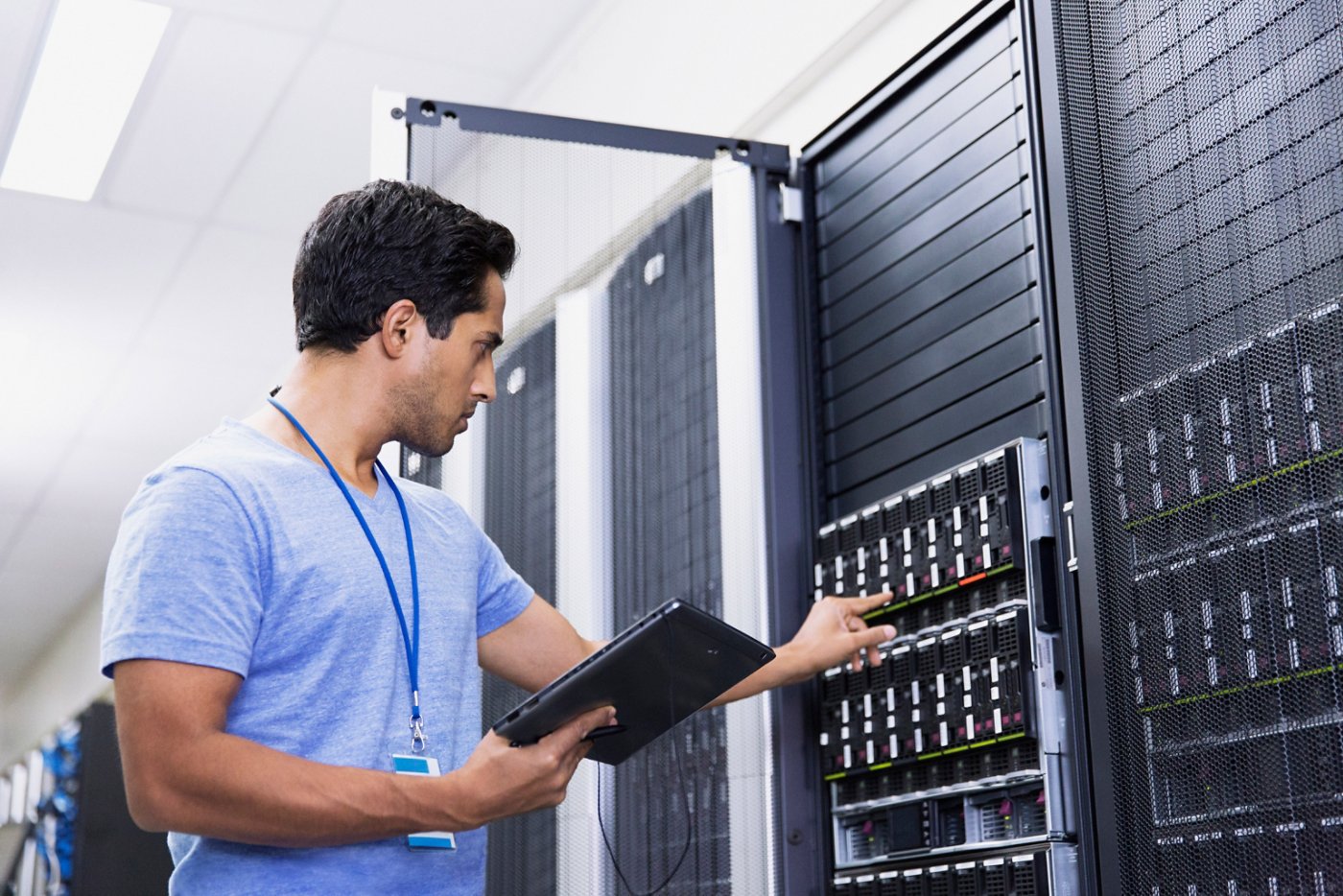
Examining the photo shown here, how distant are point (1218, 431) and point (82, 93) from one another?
10.9 feet

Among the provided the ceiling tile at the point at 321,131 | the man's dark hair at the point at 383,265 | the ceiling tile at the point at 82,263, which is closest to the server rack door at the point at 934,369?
the man's dark hair at the point at 383,265

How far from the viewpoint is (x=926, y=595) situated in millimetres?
1974

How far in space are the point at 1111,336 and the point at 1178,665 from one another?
389 mm

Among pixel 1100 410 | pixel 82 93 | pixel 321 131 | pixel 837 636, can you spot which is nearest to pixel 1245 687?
pixel 1100 410

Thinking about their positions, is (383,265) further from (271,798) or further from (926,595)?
(926,595)

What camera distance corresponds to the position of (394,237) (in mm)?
1543

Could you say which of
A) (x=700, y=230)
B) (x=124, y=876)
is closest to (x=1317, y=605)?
(x=700, y=230)

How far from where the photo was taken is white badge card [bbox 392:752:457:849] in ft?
4.44

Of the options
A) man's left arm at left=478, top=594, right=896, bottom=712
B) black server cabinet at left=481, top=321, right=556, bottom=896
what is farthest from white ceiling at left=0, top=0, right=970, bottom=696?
man's left arm at left=478, top=594, right=896, bottom=712

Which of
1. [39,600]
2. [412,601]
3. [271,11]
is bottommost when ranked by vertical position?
[412,601]

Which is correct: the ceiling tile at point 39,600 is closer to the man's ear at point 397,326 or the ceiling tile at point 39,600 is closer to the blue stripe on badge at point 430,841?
the man's ear at point 397,326

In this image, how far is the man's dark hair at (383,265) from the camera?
5.01 ft

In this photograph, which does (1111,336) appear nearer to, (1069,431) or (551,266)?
(1069,431)

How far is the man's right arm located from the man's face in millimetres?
375
